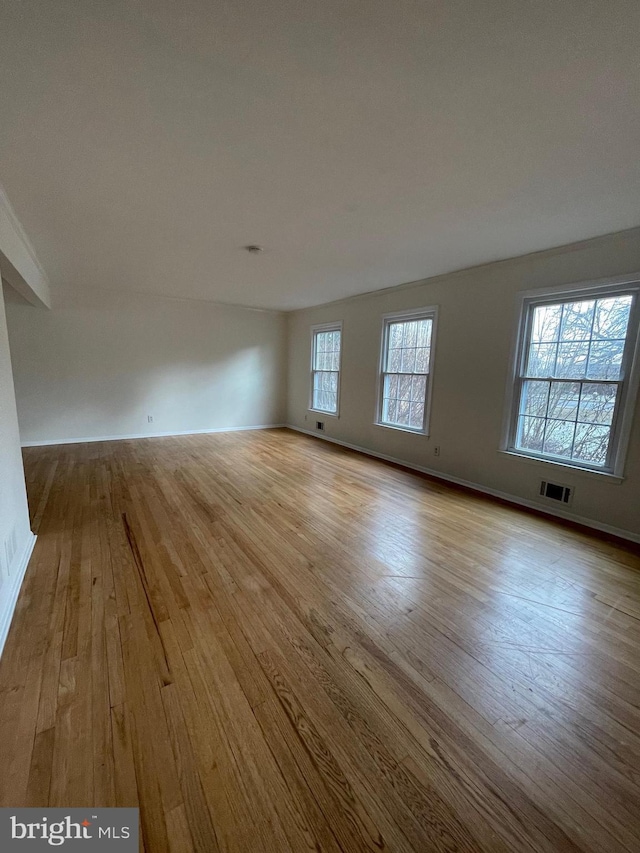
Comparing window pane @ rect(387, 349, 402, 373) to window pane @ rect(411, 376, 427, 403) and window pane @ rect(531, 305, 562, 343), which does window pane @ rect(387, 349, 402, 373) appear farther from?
window pane @ rect(531, 305, 562, 343)

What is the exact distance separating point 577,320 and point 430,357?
Result: 5.36 ft

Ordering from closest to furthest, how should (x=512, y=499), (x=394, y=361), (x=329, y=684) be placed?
1. (x=329, y=684)
2. (x=512, y=499)
3. (x=394, y=361)

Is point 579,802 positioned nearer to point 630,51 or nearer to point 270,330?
point 630,51

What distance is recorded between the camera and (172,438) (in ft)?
20.7

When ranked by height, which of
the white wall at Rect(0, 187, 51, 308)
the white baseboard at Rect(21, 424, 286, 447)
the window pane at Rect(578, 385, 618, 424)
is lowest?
the white baseboard at Rect(21, 424, 286, 447)

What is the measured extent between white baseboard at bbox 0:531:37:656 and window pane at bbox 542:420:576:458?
14.1ft

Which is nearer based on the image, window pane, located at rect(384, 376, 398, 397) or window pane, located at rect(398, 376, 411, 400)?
window pane, located at rect(398, 376, 411, 400)

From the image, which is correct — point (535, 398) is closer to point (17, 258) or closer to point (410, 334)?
point (410, 334)

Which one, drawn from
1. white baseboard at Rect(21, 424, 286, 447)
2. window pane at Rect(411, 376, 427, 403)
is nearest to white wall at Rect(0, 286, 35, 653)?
white baseboard at Rect(21, 424, 286, 447)

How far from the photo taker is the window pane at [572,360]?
318 cm

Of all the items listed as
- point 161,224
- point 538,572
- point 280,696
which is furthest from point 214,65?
point 538,572

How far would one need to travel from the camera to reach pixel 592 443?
10.4 feet

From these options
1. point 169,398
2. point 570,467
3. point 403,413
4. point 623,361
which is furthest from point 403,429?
point 169,398

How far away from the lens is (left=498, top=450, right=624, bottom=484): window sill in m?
3.00
